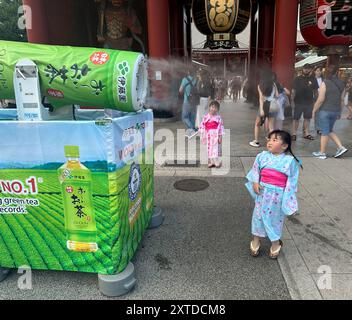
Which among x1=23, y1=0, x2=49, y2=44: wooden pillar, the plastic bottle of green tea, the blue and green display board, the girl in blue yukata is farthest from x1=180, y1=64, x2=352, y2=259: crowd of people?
x1=23, y1=0, x2=49, y2=44: wooden pillar

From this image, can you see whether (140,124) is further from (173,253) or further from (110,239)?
(173,253)

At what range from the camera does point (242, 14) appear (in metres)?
8.64

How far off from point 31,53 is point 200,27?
25.4 ft

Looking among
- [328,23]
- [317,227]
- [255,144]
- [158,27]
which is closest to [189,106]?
[255,144]

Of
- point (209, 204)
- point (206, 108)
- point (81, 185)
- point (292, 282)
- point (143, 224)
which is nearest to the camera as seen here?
point (81, 185)

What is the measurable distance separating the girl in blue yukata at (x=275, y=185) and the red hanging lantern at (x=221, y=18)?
6.71 meters

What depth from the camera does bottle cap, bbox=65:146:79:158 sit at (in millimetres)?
2248

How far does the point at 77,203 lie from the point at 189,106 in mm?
5940

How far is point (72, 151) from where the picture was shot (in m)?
2.26

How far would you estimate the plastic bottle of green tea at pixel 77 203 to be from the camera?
229 centimetres

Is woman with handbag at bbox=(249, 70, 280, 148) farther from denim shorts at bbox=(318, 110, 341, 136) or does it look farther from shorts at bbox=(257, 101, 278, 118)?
denim shorts at bbox=(318, 110, 341, 136)

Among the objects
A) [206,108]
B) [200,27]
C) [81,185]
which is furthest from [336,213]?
[200,27]

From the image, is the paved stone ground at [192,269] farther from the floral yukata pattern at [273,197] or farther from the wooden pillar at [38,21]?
the wooden pillar at [38,21]

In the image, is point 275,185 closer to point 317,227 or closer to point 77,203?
point 317,227
